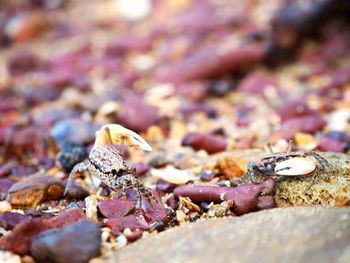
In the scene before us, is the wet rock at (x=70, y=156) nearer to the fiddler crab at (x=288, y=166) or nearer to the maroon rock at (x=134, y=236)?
the maroon rock at (x=134, y=236)

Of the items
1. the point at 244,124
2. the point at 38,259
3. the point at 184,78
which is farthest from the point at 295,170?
the point at 184,78

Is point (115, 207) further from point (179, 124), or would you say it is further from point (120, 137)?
point (179, 124)

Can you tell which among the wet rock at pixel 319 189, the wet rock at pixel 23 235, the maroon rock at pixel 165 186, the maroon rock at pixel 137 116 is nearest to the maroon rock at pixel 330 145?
the wet rock at pixel 319 189

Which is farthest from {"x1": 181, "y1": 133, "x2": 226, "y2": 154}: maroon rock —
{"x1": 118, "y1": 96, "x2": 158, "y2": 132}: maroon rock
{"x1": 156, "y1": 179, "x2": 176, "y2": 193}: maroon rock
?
{"x1": 156, "y1": 179, "x2": 176, "y2": 193}: maroon rock

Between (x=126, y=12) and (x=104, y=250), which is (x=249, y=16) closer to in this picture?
(x=126, y=12)

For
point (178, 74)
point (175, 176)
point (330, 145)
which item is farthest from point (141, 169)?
point (178, 74)

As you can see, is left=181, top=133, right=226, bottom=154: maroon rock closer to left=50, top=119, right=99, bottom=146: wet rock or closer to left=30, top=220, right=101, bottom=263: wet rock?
left=50, top=119, right=99, bottom=146: wet rock
